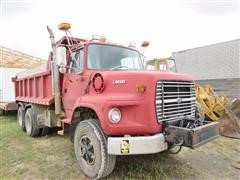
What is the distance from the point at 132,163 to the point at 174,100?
5.47 feet

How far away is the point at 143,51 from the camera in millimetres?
6113

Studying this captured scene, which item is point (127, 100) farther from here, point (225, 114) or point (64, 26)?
Result: point (225, 114)

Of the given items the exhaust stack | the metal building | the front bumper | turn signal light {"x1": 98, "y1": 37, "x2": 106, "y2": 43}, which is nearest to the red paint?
the front bumper

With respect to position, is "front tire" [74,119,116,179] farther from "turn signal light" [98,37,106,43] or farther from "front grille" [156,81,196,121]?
"turn signal light" [98,37,106,43]

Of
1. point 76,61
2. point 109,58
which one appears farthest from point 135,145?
point 76,61

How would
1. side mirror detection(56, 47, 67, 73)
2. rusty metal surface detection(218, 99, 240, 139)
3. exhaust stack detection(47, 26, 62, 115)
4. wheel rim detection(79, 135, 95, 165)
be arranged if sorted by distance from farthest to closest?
rusty metal surface detection(218, 99, 240, 139), exhaust stack detection(47, 26, 62, 115), side mirror detection(56, 47, 67, 73), wheel rim detection(79, 135, 95, 165)

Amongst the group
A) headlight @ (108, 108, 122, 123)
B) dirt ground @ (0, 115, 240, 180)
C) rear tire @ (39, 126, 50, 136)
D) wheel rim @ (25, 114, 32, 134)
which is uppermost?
headlight @ (108, 108, 122, 123)

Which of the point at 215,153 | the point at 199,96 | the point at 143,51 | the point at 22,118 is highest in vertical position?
the point at 143,51

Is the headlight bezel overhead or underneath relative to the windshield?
underneath

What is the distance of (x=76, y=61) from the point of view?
16.5 ft

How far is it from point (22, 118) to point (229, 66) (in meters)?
10.6

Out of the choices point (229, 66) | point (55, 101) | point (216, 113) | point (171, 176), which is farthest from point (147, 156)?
point (229, 66)

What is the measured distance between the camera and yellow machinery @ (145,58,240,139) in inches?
283

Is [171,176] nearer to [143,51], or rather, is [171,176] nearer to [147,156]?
[147,156]
